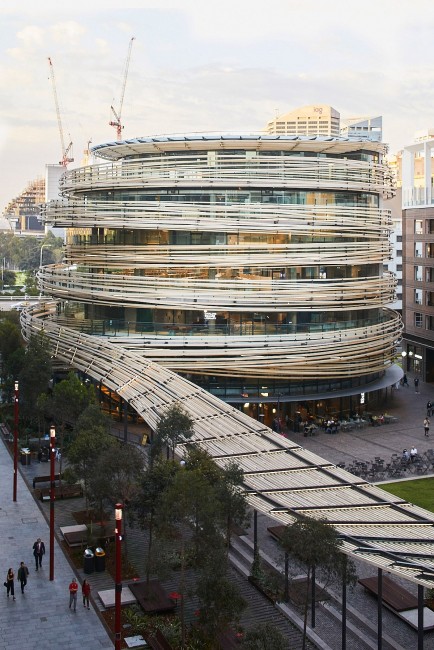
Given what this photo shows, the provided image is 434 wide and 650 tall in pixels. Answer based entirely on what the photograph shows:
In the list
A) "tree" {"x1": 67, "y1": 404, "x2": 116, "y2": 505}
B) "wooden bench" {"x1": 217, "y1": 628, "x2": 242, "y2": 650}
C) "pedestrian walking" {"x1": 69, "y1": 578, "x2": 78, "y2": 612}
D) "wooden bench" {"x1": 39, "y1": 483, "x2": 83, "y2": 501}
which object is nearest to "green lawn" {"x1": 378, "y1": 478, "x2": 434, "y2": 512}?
"wooden bench" {"x1": 39, "y1": 483, "x2": 83, "y2": 501}

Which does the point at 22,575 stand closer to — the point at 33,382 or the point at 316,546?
the point at 316,546

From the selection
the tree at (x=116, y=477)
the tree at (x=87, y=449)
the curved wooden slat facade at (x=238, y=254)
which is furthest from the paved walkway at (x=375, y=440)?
the tree at (x=116, y=477)

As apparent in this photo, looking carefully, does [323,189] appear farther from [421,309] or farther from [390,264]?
[390,264]

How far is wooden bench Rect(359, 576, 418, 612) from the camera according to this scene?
27.3 meters

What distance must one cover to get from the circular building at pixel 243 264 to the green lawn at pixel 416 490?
43.9ft

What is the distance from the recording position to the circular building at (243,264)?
54562mm

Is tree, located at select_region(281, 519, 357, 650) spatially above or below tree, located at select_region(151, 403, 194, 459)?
below

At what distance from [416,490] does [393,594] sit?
559 inches

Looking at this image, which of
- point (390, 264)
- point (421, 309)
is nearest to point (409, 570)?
point (421, 309)

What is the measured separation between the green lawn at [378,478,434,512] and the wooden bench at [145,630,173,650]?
697 inches

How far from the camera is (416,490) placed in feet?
137

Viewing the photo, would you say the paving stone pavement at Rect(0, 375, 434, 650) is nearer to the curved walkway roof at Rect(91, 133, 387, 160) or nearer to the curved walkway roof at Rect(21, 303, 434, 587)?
the curved walkway roof at Rect(21, 303, 434, 587)

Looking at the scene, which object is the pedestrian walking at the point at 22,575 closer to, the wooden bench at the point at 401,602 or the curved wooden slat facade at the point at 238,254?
the wooden bench at the point at 401,602

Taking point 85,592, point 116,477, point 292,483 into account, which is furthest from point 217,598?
point 116,477
